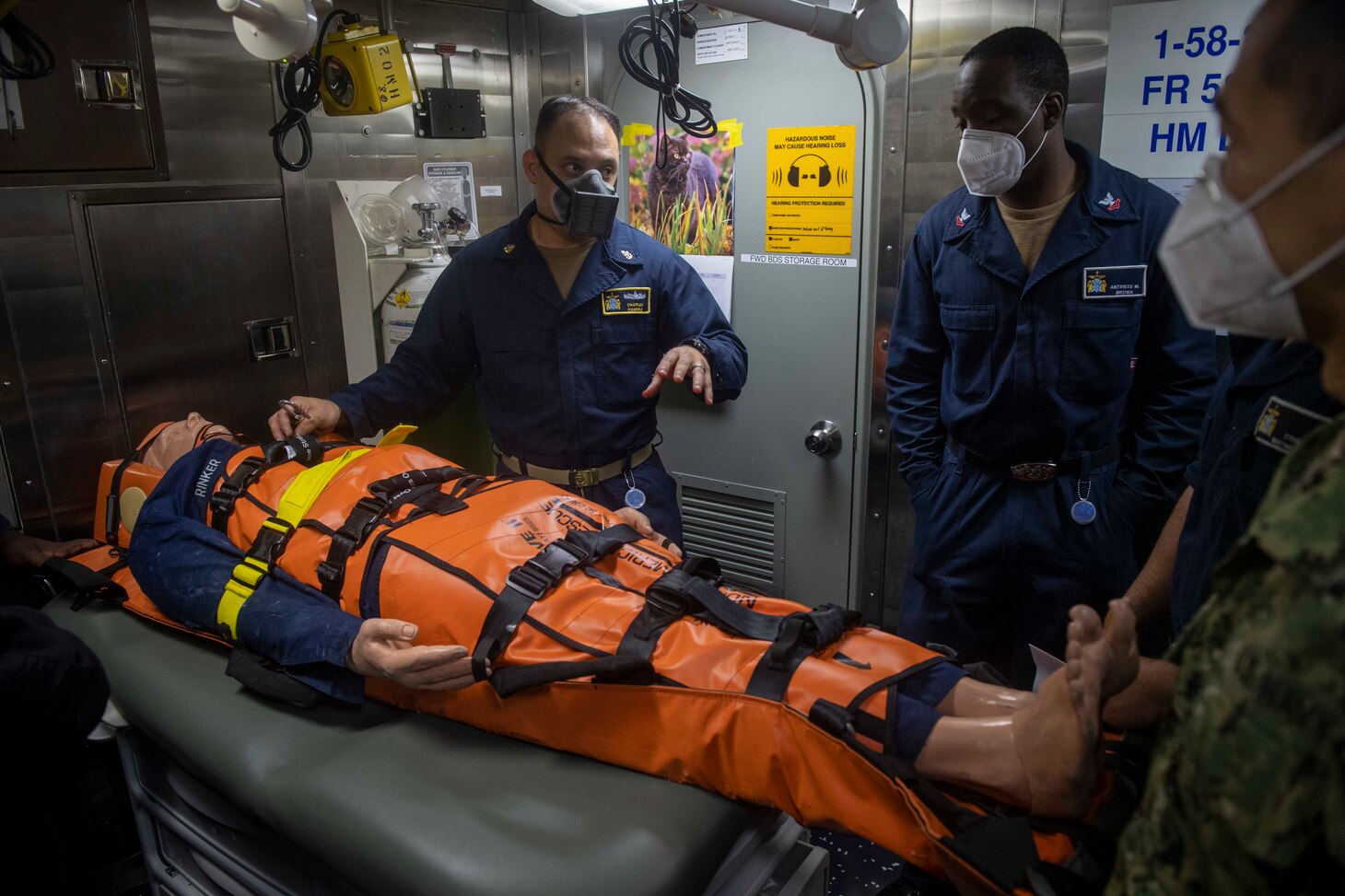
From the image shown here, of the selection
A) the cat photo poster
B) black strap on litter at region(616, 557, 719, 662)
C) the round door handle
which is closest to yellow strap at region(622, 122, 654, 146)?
the cat photo poster

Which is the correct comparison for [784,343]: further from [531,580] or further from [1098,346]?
[531,580]

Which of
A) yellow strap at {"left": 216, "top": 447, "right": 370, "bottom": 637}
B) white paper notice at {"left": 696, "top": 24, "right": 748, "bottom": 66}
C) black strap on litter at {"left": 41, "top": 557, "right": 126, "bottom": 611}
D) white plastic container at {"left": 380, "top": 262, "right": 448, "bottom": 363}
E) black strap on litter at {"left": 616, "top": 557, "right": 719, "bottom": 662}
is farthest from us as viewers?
white paper notice at {"left": 696, "top": 24, "right": 748, "bottom": 66}

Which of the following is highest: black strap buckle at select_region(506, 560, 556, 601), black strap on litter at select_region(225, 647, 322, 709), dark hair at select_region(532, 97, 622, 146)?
dark hair at select_region(532, 97, 622, 146)

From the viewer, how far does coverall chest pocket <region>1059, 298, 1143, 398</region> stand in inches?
84.7

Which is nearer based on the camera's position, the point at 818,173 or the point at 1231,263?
the point at 1231,263

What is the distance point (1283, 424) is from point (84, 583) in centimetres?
245

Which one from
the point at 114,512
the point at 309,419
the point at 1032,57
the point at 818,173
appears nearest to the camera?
the point at 1032,57

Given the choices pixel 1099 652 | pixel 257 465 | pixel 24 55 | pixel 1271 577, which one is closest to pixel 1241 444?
pixel 1099 652

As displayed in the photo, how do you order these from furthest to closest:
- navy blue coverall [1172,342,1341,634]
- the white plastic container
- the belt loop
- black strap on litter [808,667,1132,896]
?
the white plastic container → the belt loop → navy blue coverall [1172,342,1341,634] → black strap on litter [808,667,1132,896]

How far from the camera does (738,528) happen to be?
139 inches

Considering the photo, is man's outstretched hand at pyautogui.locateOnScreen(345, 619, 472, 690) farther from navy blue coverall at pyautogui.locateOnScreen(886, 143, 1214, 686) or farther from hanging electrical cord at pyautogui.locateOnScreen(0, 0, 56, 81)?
hanging electrical cord at pyautogui.locateOnScreen(0, 0, 56, 81)

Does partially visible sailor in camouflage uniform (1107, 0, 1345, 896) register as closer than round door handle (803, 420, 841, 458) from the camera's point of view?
Yes

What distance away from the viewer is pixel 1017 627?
236 cm

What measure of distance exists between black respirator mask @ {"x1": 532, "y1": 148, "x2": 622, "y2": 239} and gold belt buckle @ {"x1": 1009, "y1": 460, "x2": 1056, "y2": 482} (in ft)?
4.21
